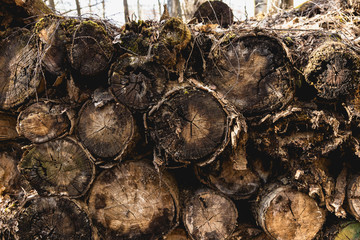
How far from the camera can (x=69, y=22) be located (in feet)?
7.29

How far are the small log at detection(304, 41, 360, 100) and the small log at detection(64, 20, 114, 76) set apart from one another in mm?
1945

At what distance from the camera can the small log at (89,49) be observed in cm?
208

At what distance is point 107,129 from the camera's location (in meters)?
2.16

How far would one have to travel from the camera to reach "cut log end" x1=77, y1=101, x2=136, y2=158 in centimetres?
215

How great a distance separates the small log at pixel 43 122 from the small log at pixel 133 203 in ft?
2.12

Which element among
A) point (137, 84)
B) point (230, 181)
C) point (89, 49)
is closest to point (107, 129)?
point (137, 84)

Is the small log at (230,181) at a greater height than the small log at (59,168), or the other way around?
the small log at (59,168)

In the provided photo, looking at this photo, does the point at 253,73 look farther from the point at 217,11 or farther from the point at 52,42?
the point at 217,11

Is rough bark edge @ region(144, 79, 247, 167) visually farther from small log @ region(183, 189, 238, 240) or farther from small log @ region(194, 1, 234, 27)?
small log @ region(194, 1, 234, 27)

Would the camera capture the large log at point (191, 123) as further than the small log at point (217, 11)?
No

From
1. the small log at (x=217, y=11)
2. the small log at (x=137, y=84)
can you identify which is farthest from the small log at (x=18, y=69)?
the small log at (x=217, y=11)

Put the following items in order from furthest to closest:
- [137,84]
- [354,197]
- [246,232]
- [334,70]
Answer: [246,232] → [354,197] → [137,84] → [334,70]

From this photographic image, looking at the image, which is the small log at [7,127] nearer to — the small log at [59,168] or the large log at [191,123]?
the small log at [59,168]

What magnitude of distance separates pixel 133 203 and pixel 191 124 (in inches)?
43.1
